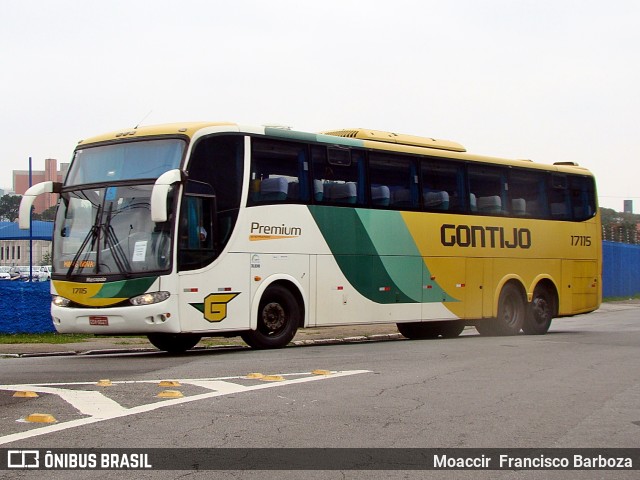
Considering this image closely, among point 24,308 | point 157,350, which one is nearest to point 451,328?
point 157,350

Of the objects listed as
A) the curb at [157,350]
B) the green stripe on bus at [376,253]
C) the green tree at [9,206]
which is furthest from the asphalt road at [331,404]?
the green tree at [9,206]

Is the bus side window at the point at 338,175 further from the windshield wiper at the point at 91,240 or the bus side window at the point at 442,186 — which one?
the windshield wiper at the point at 91,240

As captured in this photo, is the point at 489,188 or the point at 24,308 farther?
the point at 24,308

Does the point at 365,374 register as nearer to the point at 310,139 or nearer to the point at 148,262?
the point at 148,262

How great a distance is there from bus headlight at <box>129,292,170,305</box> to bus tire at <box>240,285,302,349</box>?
1973 millimetres

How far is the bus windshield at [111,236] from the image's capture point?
1576 centimetres

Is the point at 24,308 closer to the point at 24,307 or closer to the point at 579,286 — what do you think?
the point at 24,307

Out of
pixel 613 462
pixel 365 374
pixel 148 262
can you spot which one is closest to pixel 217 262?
pixel 148 262

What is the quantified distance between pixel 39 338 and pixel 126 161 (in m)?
7.25

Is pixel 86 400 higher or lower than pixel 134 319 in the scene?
lower

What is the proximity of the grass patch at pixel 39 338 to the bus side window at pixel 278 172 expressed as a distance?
6710mm

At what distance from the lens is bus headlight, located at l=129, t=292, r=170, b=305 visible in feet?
51.2

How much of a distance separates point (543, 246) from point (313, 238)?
300 inches

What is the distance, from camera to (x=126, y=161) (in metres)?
16.5
